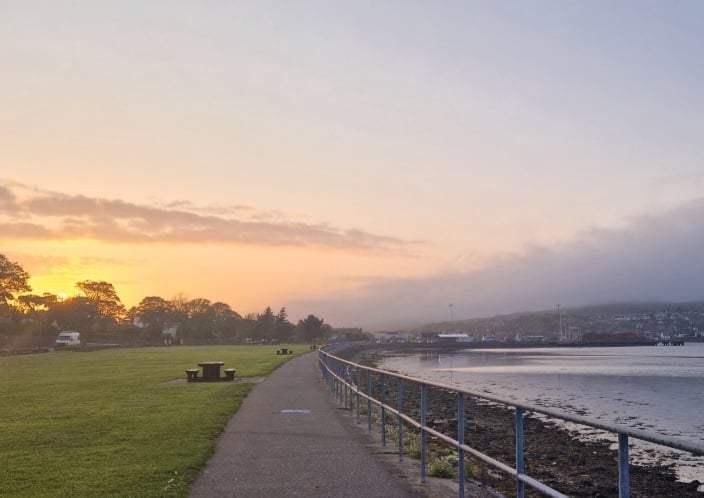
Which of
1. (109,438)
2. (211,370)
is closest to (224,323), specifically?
(211,370)

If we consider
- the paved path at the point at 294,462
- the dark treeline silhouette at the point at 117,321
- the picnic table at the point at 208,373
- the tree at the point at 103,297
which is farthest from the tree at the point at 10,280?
the paved path at the point at 294,462

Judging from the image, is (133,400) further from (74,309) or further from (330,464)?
(74,309)

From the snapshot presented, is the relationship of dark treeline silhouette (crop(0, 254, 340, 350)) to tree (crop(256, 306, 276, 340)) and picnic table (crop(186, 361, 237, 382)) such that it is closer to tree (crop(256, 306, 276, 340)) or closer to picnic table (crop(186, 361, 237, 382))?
tree (crop(256, 306, 276, 340))

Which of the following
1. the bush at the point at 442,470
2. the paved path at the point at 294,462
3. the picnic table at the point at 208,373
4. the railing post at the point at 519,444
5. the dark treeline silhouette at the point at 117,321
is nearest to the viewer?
the railing post at the point at 519,444

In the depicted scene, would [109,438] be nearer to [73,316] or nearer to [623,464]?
[623,464]

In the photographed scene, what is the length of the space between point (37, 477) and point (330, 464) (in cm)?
371

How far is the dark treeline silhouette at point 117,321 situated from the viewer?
3944 inches

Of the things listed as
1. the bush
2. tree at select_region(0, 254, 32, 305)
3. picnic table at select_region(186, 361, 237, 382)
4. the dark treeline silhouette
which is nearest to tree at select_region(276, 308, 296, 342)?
the dark treeline silhouette

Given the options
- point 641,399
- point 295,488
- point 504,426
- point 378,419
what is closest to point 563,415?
point 295,488

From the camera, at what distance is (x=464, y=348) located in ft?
652

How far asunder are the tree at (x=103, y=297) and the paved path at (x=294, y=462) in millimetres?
131657

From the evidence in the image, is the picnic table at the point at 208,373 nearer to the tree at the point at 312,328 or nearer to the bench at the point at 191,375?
the bench at the point at 191,375

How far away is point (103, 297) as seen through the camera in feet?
472

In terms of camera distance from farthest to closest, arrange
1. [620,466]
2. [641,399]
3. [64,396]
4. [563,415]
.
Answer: [641,399] → [64,396] → [563,415] → [620,466]
